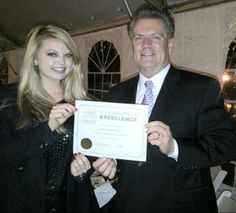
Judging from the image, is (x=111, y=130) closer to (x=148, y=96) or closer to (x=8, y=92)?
(x=148, y=96)

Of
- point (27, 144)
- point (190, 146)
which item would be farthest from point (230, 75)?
point (27, 144)

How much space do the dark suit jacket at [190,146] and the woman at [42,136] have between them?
0.26 metres

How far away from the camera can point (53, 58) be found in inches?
89.9

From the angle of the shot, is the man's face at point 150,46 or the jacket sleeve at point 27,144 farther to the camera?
the man's face at point 150,46

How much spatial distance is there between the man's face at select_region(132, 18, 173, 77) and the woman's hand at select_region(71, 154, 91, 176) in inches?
30.1

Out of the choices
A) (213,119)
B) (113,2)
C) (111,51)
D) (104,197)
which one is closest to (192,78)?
(213,119)

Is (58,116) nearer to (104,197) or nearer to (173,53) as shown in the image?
(104,197)

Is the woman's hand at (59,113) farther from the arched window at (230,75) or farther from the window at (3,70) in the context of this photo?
the window at (3,70)

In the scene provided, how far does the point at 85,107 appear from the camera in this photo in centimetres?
191

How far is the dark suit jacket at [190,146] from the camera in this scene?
6.26 ft

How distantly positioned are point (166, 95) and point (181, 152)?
0.42 metres

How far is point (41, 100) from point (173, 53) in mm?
1616

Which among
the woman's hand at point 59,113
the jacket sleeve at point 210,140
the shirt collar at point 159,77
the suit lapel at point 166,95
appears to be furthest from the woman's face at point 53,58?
the jacket sleeve at point 210,140

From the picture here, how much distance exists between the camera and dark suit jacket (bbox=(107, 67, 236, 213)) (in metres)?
1.91
